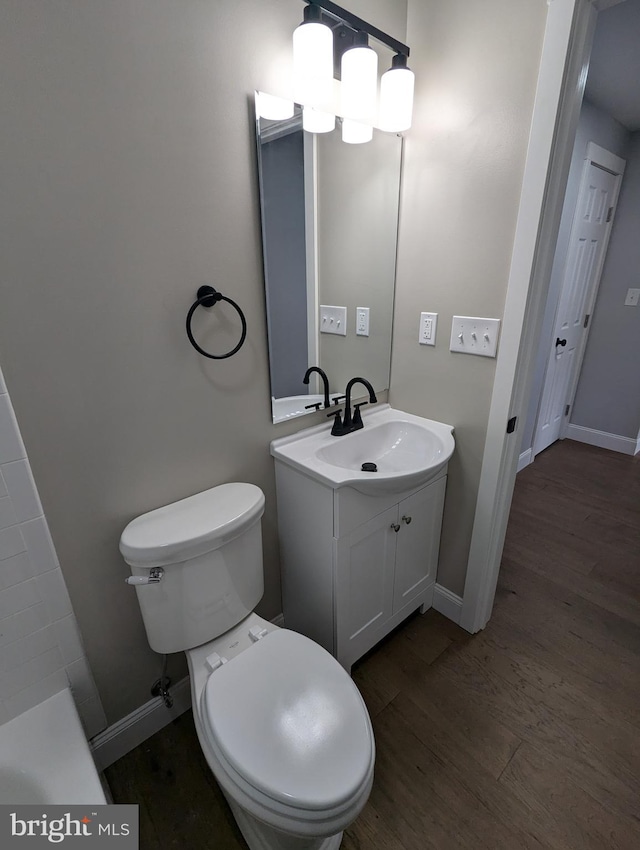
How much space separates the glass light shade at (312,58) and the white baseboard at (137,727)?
6.33ft

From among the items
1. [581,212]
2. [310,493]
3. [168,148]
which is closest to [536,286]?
[310,493]

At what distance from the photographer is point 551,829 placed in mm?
1100

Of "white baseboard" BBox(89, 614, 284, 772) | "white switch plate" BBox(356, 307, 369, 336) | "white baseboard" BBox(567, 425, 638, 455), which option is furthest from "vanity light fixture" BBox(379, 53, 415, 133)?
"white baseboard" BBox(567, 425, 638, 455)

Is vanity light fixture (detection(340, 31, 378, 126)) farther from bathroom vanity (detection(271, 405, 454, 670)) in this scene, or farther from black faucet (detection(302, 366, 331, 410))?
bathroom vanity (detection(271, 405, 454, 670))

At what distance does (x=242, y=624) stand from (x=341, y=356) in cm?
101

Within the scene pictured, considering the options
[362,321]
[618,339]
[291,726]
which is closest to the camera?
[291,726]

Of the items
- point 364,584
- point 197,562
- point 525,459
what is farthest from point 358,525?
point 525,459

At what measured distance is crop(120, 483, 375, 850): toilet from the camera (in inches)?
32.3

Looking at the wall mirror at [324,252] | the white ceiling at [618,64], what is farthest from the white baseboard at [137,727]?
the white ceiling at [618,64]

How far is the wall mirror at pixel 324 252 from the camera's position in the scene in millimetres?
1252

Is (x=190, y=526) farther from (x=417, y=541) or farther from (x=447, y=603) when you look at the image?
(x=447, y=603)

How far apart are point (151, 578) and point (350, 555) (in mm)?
599

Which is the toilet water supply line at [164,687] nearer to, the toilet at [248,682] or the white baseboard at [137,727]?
the white baseboard at [137,727]

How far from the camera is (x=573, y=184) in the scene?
2568 mm
